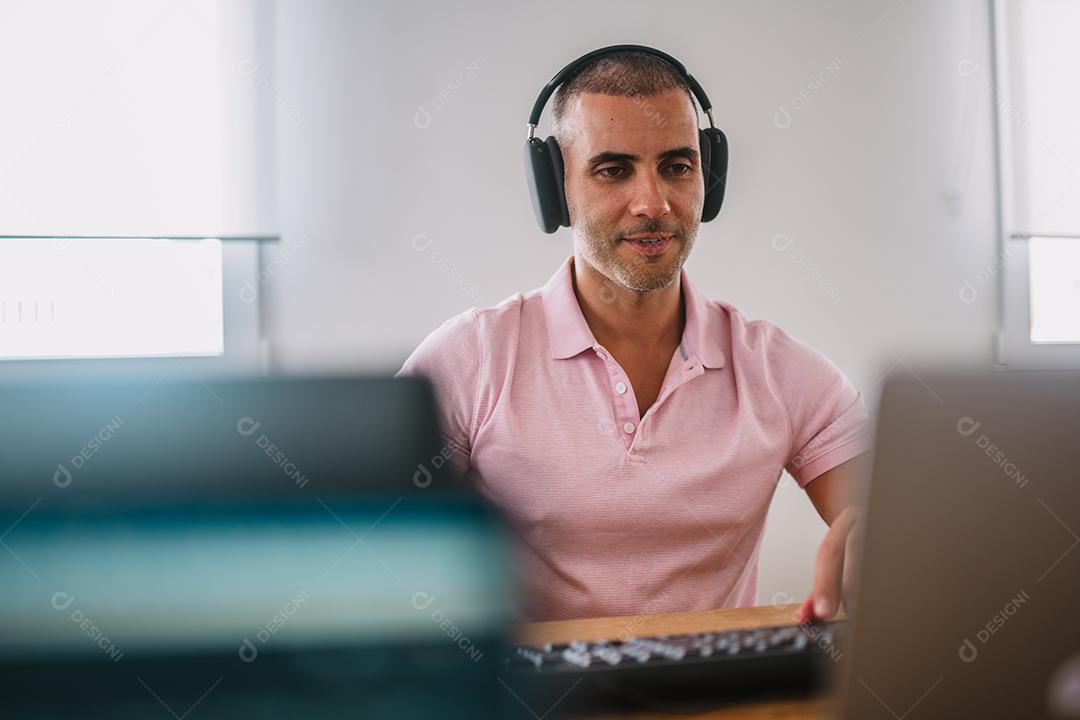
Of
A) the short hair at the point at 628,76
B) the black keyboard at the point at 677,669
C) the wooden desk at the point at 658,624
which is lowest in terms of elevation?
the wooden desk at the point at 658,624

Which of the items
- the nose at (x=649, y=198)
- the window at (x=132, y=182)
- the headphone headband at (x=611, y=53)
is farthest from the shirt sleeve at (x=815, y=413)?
the window at (x=132, y=182)

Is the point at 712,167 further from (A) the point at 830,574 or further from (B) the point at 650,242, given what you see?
(A) the point at 830,574

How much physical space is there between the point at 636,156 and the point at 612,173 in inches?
2.1

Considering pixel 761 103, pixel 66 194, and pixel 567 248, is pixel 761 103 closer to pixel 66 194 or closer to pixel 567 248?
pixel 567 248

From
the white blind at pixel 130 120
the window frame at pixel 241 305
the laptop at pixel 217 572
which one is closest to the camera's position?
the laptop at pixel 217 572

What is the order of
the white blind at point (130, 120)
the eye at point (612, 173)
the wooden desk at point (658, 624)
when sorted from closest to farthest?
the wooden desk at point (658, 624), the eye at point (612, 173), the white blind at point (130, 120)

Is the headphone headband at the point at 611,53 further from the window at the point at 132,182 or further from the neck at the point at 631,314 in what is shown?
the window at the point at 132,182

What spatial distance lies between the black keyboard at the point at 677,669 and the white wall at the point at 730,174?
1368mm

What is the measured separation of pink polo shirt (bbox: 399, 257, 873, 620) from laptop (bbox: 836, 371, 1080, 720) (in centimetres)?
58

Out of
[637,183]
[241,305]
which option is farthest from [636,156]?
[241,305]

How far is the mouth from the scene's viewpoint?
1355 mm

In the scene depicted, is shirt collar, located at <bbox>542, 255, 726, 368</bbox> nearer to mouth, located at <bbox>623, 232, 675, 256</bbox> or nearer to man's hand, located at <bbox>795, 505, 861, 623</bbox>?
mouth, located at <bbox>623, 232, 675, 256</bbox>

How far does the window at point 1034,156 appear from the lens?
2678 mm

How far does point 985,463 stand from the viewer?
0.49 metres
